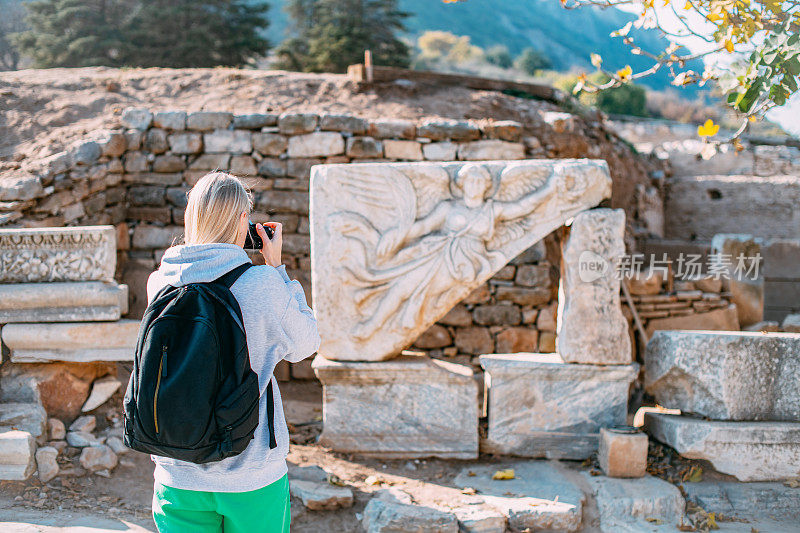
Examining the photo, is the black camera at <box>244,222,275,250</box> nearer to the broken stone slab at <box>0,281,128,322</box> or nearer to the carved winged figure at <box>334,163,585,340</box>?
the carved winged figure at <box>334,163,585,340</box>

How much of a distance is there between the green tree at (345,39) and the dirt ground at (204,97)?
6.24 m

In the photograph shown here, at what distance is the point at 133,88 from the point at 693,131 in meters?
12.8

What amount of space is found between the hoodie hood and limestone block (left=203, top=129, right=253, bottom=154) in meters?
4.51

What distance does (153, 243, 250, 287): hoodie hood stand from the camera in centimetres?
183

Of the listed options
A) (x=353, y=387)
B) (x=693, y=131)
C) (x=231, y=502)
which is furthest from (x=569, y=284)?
(x=693, y=131)

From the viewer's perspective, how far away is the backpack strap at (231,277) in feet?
6.13

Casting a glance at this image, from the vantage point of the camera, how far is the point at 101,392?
13.4 ft

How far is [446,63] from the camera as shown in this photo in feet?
104

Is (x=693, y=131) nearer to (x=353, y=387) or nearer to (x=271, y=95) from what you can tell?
(x=271, y=95)

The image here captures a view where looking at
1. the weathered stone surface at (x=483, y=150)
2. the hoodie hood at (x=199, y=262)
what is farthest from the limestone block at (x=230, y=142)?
the hoodie hood at (x=199, y=262)

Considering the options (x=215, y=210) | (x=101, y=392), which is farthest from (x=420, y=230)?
(x=101, y=392)

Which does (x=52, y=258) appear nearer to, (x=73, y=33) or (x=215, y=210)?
(x=215, y=210)

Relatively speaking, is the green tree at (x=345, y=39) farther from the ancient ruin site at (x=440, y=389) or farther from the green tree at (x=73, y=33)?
the ancient ruin site at (x=440, y=389)

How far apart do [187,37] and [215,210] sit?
43.6ft
